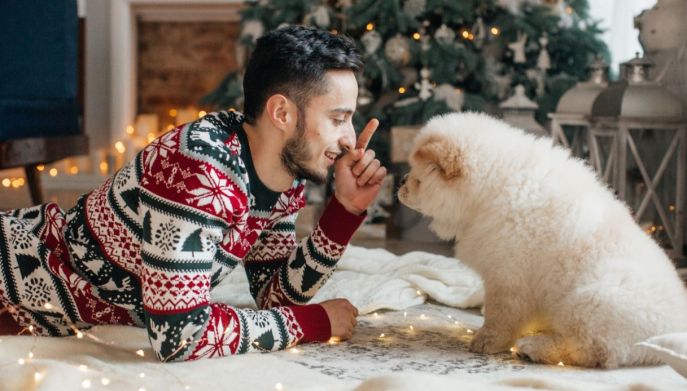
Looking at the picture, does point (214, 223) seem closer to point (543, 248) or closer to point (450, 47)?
point (543, 248)

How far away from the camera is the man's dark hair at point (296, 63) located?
1.78 m

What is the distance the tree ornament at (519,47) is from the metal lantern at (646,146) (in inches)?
34.0

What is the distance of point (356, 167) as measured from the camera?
1934 mm

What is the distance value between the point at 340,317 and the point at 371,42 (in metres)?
2.47

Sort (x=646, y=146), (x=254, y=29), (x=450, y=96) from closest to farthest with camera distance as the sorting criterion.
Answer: (x=646, y=146), (x=450, y=96), (x=254, y=29)

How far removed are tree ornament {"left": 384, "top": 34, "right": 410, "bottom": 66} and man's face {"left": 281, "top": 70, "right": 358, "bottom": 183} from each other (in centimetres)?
242

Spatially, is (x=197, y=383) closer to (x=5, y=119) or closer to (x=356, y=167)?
(x=356, y=167)

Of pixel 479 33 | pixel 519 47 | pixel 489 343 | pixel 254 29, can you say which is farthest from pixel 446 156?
pixel 254 29

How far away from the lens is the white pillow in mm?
1450

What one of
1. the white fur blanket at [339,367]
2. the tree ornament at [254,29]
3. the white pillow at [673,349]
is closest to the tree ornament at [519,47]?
the tree ornament at [254,29]

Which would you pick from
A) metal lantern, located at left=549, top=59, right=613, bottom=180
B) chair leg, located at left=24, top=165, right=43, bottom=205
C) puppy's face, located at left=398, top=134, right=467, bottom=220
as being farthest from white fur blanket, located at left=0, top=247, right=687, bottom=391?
chair leg, located at left=24, top=165, right=43, bottom=205

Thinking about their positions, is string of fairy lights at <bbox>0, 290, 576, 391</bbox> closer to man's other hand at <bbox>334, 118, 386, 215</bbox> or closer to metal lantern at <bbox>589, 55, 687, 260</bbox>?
man's other hand at <bbox>334, 118, 386, 215</bbox>

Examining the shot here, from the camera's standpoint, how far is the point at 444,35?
166 inches

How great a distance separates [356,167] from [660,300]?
693 millimetres
